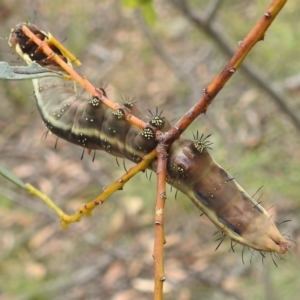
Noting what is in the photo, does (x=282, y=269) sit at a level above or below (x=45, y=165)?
below

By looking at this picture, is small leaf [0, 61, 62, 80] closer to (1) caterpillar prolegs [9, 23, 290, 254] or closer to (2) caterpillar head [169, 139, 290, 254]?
(1) caterpillar prolegs [9, 23, 290, 254]

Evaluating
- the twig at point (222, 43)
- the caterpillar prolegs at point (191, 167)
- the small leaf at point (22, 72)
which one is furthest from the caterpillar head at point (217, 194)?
the twig at point (222, 43)

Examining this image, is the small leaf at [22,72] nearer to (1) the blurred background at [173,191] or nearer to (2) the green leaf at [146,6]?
(2) the green leaf at [146,6]

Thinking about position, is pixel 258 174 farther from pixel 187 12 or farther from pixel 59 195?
pixel 59 195

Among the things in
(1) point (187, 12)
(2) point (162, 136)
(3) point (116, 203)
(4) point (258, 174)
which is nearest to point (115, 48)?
(3) point (116, 203)

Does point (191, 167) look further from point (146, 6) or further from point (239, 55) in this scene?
point (146, 6)
